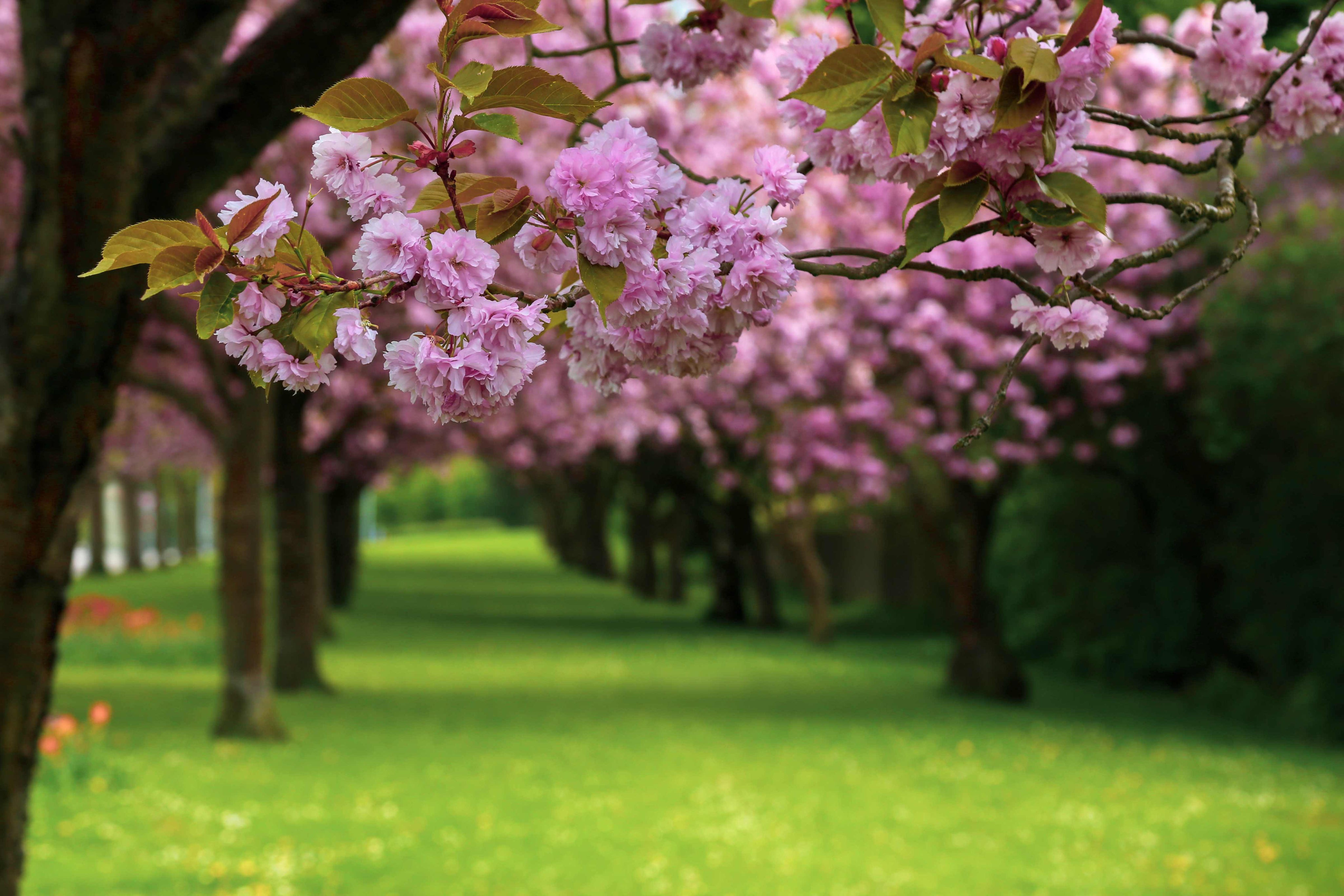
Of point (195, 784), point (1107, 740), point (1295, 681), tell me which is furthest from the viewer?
point (1295, 681)

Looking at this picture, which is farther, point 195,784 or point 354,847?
point 195,784

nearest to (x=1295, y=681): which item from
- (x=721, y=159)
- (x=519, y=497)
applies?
(x=721, y=159)

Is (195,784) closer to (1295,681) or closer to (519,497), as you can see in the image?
(1295,681)

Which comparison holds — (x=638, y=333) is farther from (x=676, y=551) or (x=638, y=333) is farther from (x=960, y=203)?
(x=676, y=551)

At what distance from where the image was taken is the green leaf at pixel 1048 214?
1976mm

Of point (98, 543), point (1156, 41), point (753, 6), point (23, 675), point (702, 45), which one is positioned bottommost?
point (98, 543)

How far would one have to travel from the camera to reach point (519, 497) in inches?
3932

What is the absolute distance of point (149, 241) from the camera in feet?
5.95

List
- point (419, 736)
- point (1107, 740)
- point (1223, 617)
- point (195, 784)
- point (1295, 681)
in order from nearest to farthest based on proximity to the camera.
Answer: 1. point (195, 784)
2. point (419, 736)
3. point (1107, 740)
4. point (1295, 681)
5. point (1223, 617)

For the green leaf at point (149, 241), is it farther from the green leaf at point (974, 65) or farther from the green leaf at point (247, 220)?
the green leaf at point (974, 65)

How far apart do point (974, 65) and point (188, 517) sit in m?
58.1

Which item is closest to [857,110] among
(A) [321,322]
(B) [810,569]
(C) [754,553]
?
(A) [321,322]

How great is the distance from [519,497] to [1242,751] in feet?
284

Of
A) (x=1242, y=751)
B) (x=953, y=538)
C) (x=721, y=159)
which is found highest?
(x=721, y=159)
